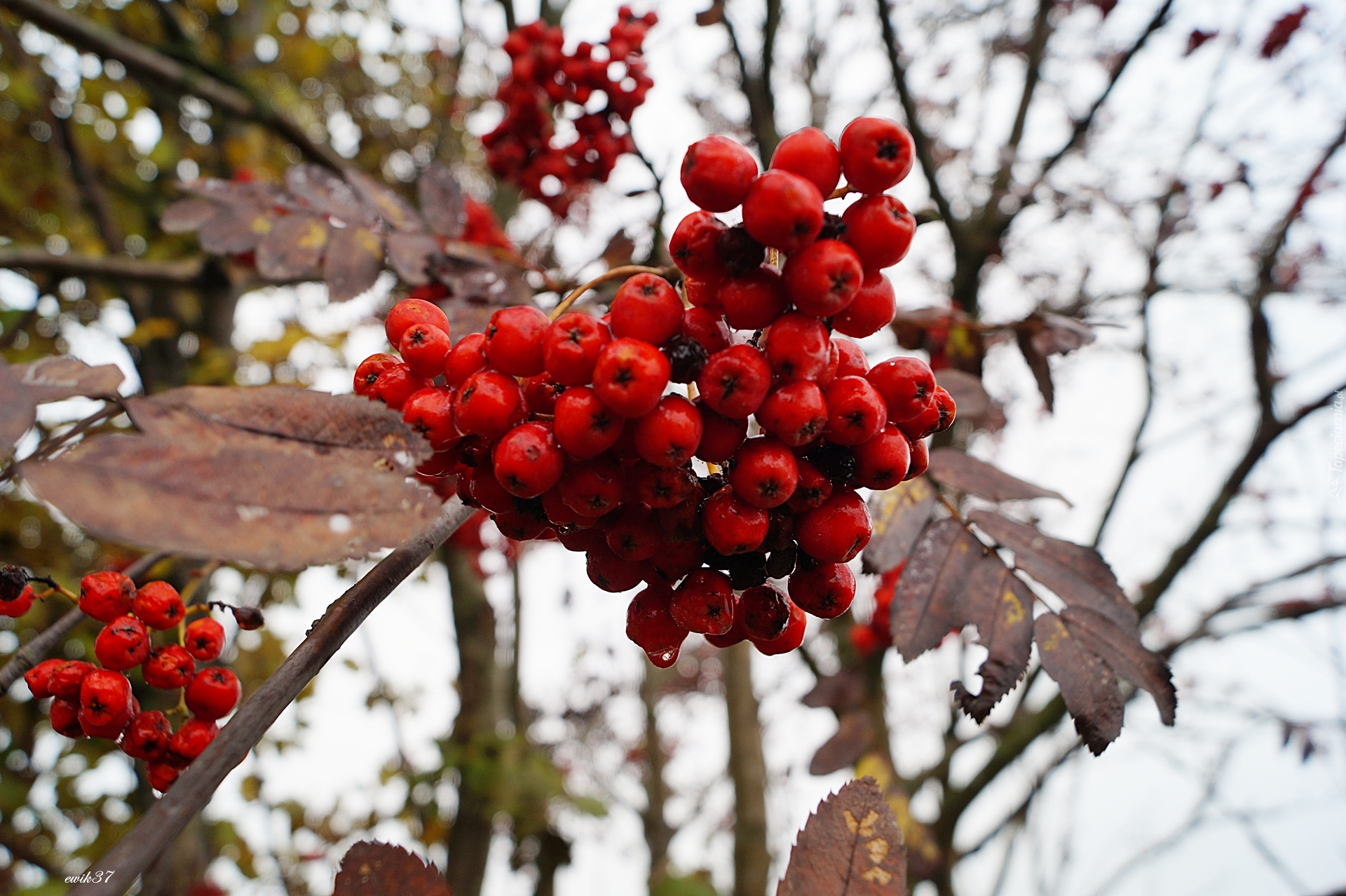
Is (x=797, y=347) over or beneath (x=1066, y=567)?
beneath

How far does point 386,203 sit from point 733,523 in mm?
1832

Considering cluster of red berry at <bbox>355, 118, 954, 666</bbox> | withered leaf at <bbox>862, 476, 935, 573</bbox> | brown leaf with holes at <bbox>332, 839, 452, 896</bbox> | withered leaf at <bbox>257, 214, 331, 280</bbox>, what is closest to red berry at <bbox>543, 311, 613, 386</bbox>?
cluster of red berry at <bbox>355, 118, 954, 666</bbox>

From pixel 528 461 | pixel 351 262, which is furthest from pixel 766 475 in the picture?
pixel 351 262

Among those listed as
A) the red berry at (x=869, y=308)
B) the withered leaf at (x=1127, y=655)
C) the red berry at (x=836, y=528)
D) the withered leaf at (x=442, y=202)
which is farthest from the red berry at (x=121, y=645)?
the withered leaf at (x=1127, y=655)

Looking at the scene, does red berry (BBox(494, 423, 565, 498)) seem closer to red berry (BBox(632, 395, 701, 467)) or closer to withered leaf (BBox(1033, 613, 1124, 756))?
red berry (BBox(632, 395, 701, 467))

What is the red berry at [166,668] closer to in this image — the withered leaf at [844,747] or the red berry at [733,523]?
the red berry at [733,523]

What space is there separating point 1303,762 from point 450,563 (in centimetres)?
554

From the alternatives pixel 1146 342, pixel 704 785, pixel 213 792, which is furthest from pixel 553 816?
pixel 704 785

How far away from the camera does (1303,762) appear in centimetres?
487

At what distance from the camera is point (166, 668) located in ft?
Result: 4.24

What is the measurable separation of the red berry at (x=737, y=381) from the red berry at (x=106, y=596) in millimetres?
1033

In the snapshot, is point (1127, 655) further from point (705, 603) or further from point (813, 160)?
point (813, 160)

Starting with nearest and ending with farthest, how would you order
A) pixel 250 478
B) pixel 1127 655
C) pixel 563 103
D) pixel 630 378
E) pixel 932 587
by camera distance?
pixel 250 478, pixel 630 378, pixel 1127 655, pixel 932 587, pixel 563 103

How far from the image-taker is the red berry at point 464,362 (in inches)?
40.5
